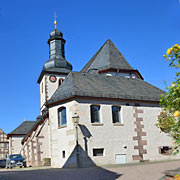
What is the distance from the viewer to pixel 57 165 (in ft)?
61.6

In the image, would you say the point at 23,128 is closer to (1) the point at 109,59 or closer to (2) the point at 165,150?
(1) the point at 109,59

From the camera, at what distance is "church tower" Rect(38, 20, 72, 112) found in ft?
111

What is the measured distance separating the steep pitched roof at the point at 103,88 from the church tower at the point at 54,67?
42.6 feet

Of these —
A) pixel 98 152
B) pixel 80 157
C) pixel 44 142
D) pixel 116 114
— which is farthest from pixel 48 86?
pixel 80 157

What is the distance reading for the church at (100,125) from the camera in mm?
17781

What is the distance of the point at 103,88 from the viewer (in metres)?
20.0

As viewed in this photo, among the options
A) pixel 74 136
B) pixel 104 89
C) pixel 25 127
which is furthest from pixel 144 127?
pixel 25 127

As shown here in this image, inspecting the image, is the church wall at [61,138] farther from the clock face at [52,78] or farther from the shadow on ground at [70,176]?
the clock face at [52,78]

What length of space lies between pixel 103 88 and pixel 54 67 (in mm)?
15399

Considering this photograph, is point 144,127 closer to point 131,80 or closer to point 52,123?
point 131,80

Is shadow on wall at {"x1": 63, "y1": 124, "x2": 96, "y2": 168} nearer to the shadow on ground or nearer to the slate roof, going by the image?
the shadow on ground

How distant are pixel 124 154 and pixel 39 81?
22361 millimetres

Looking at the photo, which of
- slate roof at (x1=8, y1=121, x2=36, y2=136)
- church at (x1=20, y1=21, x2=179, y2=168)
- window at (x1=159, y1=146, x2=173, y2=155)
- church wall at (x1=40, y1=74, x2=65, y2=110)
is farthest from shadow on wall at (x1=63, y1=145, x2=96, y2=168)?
slate roof at (x1=8, y1=121, x2=36, y2=136)

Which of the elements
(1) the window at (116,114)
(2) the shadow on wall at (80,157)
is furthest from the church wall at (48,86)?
(2) the shadow on wall at (80,157)
